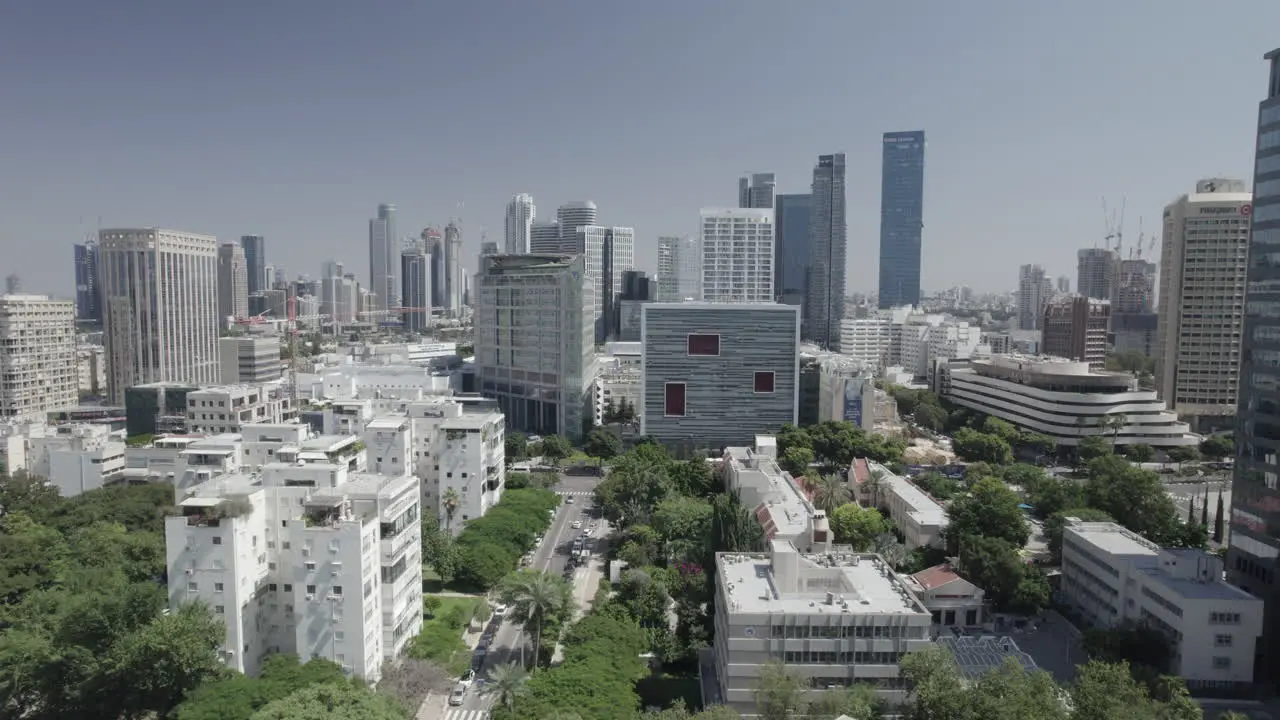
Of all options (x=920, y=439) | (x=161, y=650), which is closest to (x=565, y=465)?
(x=920, y=439)

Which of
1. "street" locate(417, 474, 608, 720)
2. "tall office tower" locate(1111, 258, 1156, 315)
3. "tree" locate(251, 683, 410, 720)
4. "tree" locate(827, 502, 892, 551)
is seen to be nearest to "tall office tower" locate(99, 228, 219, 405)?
"street" locate(417, 474, 608, 720)

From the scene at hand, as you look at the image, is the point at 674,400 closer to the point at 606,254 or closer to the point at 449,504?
the point at 449,504

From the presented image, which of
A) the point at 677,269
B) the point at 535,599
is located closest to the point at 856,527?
the point at 535,599

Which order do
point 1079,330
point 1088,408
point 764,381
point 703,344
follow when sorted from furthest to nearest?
point 1079,330 < point 764,381 < point 1088,408 < point 703,344

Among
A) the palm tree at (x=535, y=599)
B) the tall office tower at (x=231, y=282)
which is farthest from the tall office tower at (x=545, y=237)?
the palm tree at (x=535, y=599)

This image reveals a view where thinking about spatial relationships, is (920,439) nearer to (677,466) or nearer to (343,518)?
(677,466)

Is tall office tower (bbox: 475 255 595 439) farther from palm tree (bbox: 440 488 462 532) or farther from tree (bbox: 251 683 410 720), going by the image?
Answer: tree (bbox: 251 683 410 720)

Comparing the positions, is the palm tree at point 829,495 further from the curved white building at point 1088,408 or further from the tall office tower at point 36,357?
the tall office tower at point 36,357
